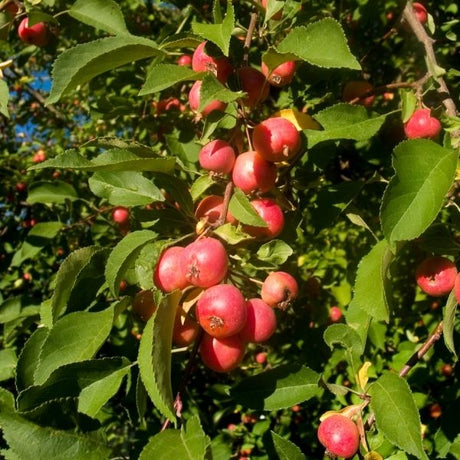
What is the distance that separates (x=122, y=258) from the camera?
1.14m

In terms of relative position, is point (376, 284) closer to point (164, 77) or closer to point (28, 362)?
point (164, 77)

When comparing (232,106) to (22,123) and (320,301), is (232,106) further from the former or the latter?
(22,123)

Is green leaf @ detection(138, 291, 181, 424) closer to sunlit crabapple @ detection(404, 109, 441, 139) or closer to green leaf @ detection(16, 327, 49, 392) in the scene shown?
green leaf @ detection(16, 327, 49, 392)

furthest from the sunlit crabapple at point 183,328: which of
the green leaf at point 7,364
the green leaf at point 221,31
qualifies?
the green leaf at point 7,364

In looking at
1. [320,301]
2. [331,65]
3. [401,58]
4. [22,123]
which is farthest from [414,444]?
[22,123]

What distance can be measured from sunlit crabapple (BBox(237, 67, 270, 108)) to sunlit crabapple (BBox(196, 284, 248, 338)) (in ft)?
1.48

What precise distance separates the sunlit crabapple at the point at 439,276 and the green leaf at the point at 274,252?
374 millimetres

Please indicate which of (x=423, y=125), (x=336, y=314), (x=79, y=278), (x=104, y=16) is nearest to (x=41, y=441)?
(x=79, y=278)

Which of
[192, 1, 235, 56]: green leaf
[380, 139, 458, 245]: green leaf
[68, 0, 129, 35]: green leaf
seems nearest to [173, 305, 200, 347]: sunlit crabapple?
[380, 139, 458, 245]: green leaf

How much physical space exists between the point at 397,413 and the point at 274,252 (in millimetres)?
409

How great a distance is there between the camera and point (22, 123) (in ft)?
12.5

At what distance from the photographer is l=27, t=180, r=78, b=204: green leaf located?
2307 millimetres

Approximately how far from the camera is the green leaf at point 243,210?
3.36ft

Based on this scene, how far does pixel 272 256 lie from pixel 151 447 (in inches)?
17.4
